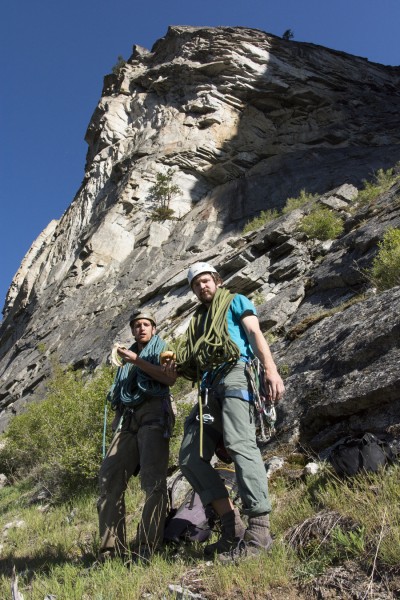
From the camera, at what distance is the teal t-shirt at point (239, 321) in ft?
11.4

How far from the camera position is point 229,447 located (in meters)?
3.06

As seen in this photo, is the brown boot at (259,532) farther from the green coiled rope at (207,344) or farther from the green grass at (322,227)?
the green grass at (322,227)

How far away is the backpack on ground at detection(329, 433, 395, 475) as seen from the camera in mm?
3080

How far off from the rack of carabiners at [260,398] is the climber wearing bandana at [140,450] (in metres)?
0.68

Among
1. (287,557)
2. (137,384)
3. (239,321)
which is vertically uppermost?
(239,321)

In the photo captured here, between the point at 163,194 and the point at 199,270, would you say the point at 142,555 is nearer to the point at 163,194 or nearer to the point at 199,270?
the point at 199,270

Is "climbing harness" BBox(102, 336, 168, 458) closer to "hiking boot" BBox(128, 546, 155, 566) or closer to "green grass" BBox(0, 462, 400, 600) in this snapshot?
"hiking boot" BBox(128, 546, 155, 566)

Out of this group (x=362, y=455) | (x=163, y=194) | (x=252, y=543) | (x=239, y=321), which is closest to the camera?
(x=252, y=543)

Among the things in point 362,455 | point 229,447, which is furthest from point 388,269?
point 229,447

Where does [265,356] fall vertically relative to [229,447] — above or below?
above

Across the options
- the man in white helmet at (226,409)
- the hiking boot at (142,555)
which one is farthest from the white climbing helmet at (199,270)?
the hiking boot at (142,555)

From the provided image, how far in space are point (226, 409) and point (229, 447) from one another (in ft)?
0.84

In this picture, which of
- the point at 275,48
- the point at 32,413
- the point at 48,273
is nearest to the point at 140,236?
the point at 48,273

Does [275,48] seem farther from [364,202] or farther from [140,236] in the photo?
[364,202]
